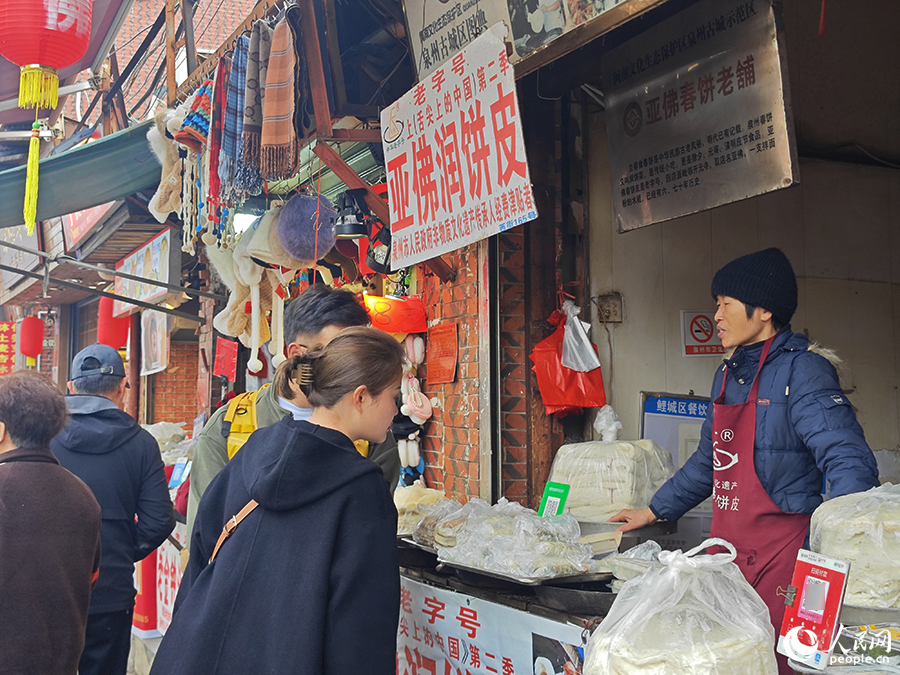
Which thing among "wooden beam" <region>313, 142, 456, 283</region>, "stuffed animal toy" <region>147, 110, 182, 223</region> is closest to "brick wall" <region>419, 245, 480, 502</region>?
"wooden beam" <region>313, 142, 456, 283</region>

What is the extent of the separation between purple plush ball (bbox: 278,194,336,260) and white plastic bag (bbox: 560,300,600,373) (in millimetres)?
1862

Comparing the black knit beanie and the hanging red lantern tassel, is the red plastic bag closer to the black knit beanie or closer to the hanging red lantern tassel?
the black knit beanie

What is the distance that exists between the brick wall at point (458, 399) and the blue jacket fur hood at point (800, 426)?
5.66 ft

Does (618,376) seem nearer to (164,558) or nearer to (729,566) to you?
(729,566)

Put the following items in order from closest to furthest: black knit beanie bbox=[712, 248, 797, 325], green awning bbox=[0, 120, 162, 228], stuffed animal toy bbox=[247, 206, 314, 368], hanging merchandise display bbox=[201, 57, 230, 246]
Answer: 1. black knit beanie bbox=[712, 248, 797, 325]
2. hanging merchandise display bbox=[201, 57, 230, 246]
3. stuffed animal toy bbox=[247, 206, 314, 368]
4. green awning bbox=[0, 120, 162, 228]

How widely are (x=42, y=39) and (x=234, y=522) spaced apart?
15.8ft

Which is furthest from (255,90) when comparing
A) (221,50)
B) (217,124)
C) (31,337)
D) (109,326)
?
(31,337)

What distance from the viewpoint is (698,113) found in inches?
142

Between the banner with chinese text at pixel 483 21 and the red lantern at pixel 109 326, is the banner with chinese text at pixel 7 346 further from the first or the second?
the banner with chinese text at pixel 483 21

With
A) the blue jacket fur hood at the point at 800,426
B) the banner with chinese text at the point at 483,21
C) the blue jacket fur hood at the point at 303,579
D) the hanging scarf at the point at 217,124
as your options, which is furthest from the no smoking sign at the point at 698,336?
the hanging scarf at the point at 217,124

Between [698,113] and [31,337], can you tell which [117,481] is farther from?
[31,337]

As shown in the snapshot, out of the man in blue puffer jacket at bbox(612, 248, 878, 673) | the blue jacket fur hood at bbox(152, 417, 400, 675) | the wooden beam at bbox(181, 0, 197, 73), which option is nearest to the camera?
the blue jacket fur hood at bbox(152, 417, 400, 675)

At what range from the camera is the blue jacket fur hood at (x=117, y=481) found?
11.5 ft

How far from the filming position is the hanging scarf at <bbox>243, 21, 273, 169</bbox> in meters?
4.83
